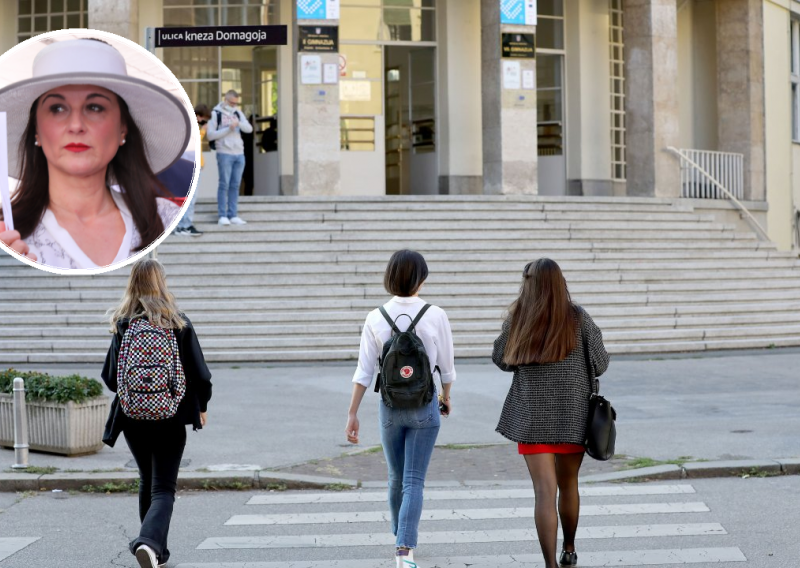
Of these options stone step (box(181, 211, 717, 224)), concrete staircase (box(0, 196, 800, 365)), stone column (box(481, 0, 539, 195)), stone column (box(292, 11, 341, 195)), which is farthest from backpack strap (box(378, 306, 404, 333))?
stone column (box(481, 0, 539, 195))

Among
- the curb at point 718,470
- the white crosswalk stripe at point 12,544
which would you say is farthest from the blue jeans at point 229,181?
the white crosswalk stripe at point 12,544

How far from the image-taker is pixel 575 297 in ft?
59.6

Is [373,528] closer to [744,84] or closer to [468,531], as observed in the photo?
[468,531]

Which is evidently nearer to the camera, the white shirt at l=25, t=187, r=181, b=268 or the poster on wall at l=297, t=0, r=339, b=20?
the white shirt at l=25, t=187, r=181, b=268

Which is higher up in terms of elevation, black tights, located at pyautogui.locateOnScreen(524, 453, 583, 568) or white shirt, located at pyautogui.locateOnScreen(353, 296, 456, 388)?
white shirt, located at pyautogui.locateOnScreen(353, 296, 456, 388)

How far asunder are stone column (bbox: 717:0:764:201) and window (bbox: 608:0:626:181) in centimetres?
224

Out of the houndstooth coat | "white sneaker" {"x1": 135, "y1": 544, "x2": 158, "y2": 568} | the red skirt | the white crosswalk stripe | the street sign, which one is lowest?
the white crosswalk stripe

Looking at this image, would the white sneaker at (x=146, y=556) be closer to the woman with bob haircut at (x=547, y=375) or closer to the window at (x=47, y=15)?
the woman with bob haircut at (x=547, y=375)

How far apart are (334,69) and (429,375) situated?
16.2m

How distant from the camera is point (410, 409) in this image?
20.3ft

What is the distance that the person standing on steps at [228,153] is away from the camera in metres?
19.2

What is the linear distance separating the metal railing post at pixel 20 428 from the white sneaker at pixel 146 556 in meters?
3.41

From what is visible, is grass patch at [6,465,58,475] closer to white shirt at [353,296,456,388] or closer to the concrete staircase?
white shirt at [353,296,456,388]

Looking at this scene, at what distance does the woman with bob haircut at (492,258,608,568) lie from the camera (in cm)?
607
